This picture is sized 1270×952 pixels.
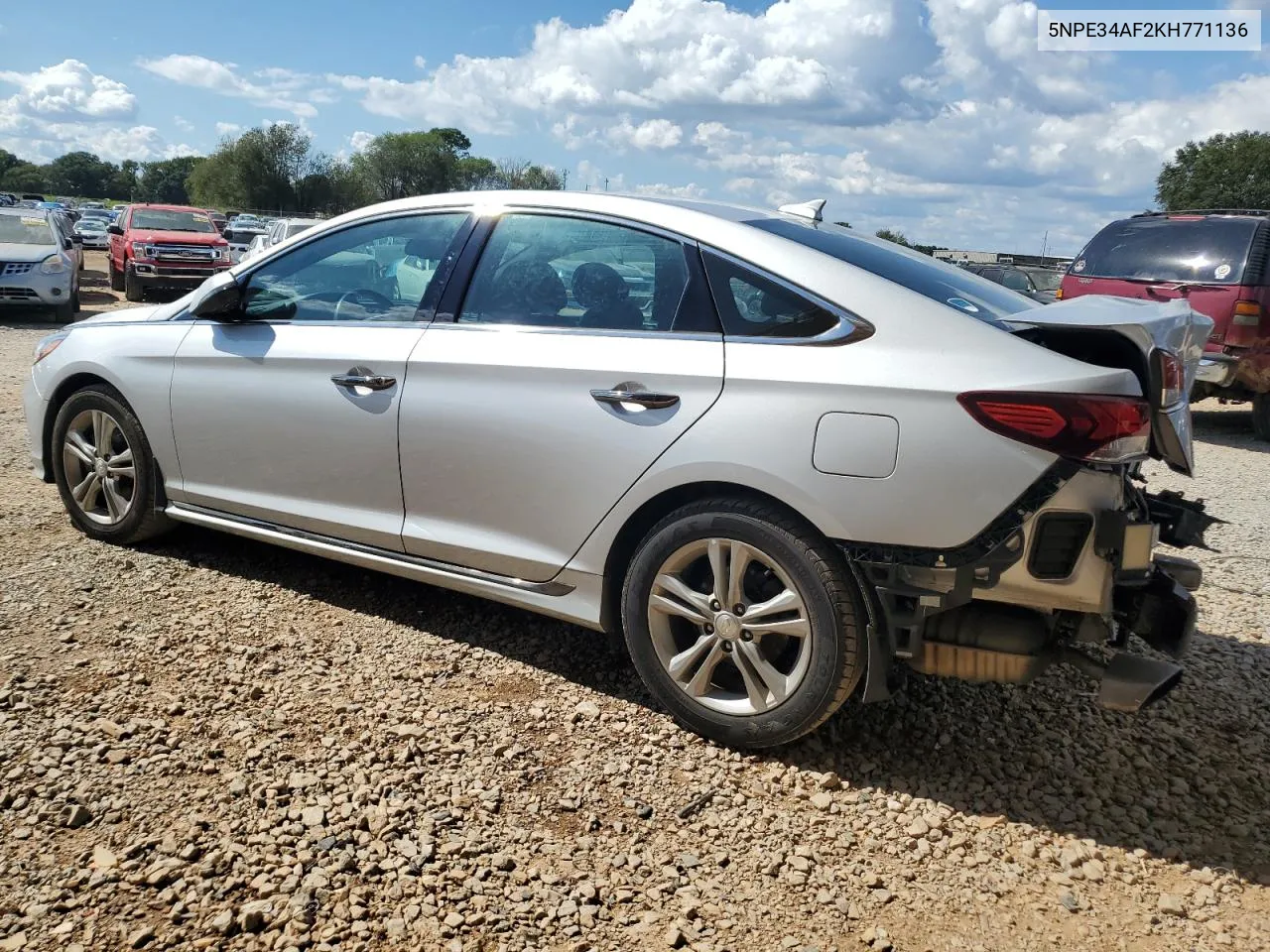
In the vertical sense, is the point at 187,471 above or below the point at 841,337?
below

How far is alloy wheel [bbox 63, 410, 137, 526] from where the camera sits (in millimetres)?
4531

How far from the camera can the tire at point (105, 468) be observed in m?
4.44

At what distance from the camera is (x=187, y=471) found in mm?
4273

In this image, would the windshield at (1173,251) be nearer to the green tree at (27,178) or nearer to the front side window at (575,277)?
the front side window at (575,277)

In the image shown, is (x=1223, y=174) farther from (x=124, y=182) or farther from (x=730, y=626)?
(x=124, y=182)

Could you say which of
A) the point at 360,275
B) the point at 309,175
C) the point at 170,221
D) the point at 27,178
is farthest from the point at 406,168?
the point at 360,275

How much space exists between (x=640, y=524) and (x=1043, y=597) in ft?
3.95

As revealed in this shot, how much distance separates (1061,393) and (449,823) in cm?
197

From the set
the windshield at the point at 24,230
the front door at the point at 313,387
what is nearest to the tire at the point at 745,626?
the front door at the point at 313,387

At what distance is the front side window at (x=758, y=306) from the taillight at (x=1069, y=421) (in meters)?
0.54

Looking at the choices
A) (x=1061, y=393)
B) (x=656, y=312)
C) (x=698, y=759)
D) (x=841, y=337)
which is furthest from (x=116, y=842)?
(x=1061, y=393)

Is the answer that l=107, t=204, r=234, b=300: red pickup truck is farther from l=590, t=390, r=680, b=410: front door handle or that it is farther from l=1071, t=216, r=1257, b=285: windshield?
l=590, t=390, r=680, b=410: front door handle

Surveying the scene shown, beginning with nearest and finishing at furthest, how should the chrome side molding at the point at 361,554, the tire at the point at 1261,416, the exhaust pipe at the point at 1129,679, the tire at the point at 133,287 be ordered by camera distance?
the exhaust pipe at the point at 1129,679 → the chrome side molding at the point at 361,554 → the tire at the point at 1261,416 → the tire at the point at 133,287

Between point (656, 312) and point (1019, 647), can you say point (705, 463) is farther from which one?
point (1019, 647)
